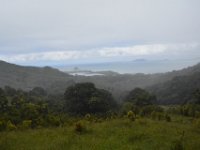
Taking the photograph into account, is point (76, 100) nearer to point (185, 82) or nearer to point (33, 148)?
point (33, 148)

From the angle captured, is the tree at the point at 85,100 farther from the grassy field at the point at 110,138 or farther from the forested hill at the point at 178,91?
the forested hill at the point at 178,91

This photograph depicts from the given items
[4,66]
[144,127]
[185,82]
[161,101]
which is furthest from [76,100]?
[4,66]

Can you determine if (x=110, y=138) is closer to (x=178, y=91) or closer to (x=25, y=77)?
(x=178, y=91)

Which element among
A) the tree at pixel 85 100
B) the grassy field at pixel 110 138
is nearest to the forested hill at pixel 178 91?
the tree at pixel 85 100

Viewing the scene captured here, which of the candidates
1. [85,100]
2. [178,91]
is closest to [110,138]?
[85,100]

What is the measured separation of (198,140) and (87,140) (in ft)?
13.2

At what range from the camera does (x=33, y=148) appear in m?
11.5

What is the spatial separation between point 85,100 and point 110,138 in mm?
21169

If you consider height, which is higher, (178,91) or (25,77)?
(25,77)

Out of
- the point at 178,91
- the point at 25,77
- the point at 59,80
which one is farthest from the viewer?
the point at 25,77

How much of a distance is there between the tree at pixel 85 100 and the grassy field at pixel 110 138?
17.6m

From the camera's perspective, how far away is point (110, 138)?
12.8 meters

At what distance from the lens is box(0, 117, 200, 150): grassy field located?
38.1 ft

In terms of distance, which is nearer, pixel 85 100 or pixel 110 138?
pixel 110 138
